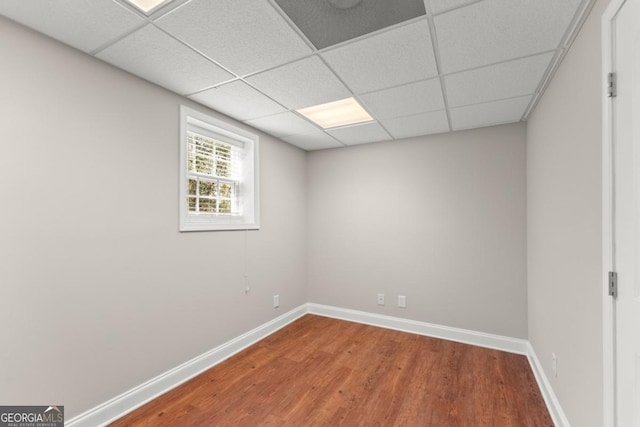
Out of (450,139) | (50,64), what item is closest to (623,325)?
(450,139)

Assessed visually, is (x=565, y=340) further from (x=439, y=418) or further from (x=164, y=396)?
(x=164, y=396)

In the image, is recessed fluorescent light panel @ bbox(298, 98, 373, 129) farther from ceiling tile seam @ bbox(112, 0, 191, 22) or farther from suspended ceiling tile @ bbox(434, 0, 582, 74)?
ceiling tile seam @ bbox(112, 0, 191, 22)

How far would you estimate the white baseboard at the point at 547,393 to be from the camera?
1780 mm

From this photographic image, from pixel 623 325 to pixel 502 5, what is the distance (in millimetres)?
1530

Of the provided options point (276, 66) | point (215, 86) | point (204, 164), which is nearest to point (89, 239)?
point (204, 164)

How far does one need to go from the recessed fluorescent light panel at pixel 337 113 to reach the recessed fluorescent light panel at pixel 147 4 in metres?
1.43

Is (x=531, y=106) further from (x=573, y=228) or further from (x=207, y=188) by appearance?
(x=207, y=188)

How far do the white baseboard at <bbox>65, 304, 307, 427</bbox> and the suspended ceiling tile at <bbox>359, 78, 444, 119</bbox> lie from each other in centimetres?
267

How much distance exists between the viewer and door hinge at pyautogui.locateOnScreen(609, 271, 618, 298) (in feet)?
3.84

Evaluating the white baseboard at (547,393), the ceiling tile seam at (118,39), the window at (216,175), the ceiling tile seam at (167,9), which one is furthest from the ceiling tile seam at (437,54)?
the white baseboard at (547,393)

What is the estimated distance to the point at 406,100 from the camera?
8.00ft

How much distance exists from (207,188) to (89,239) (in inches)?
44.4

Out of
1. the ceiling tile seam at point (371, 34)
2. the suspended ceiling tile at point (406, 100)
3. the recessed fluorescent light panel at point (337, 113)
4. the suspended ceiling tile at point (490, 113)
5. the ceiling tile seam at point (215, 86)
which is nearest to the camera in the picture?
the ceiling tile seam at point (371, 34)

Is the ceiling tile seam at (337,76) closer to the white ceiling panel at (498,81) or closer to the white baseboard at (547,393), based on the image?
the white ceiling panel at (498,81)
